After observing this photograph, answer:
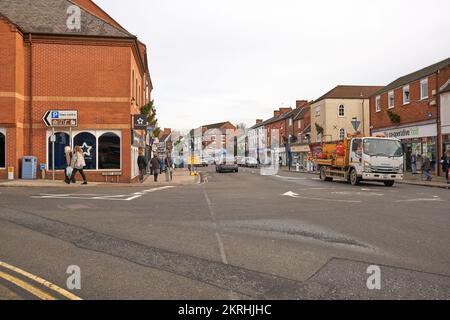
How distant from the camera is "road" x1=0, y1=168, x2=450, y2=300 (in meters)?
4.32

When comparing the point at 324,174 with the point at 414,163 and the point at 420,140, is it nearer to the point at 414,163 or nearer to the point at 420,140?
the point at 414,163

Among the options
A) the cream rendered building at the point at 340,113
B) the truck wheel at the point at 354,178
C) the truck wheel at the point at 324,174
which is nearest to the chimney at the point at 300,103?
the cream rendered building at the point at 340,113

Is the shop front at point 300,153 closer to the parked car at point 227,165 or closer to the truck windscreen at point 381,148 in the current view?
the parked car at point 227,165

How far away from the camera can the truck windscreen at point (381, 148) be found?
19.5m

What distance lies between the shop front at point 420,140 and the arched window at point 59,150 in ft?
69.8

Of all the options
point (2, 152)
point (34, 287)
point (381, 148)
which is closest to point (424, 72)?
point (381, 148)

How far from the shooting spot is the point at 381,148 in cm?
1967

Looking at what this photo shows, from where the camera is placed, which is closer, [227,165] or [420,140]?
[420,140]

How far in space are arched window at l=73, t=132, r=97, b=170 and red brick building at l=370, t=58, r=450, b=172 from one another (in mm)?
19830

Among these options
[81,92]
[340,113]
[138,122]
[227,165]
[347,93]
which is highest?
[347,93]

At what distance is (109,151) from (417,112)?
22.3 meters

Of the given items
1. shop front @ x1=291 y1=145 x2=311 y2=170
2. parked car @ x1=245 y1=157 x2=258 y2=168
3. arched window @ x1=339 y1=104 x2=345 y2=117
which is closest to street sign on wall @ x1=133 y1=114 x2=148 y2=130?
A: shop front @ x1=291 y1=145 x2=311 y2=170

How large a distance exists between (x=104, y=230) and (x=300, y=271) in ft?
13.1
